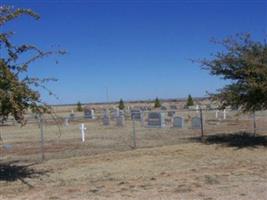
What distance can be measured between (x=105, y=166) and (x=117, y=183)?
3.30 m

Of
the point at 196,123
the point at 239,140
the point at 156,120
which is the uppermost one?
the point at 156,120

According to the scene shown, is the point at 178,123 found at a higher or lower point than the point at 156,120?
lower

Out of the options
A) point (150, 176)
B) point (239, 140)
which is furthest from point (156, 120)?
point (150, 176)

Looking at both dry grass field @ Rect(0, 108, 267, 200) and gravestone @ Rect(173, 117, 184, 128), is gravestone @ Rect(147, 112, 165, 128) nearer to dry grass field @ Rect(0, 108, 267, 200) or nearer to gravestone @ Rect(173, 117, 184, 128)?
gravestone @ Rect(173, 117, 184, 128)

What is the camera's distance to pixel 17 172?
1548 centimetres

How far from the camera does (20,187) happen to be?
12.8 m

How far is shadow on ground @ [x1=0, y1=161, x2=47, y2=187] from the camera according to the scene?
1442cm

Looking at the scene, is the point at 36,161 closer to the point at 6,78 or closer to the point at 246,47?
the point at 6,78

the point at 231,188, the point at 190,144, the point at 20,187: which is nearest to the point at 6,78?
the point at 20,187

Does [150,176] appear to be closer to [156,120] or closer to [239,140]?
[239,140]

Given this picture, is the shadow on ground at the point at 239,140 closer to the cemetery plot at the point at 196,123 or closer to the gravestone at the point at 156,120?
the cemetery plot at the point at 196,123

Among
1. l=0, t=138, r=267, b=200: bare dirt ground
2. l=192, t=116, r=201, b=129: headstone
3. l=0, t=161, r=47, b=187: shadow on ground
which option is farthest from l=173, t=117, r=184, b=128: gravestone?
l=0, t=161, r=47, b=187: shadow on ground

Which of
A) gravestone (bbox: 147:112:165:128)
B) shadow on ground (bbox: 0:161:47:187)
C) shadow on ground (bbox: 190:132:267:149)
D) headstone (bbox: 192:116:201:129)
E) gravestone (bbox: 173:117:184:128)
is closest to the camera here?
shadow on ground (bbox: 0:161:47:187)

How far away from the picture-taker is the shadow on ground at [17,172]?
14424 mm
